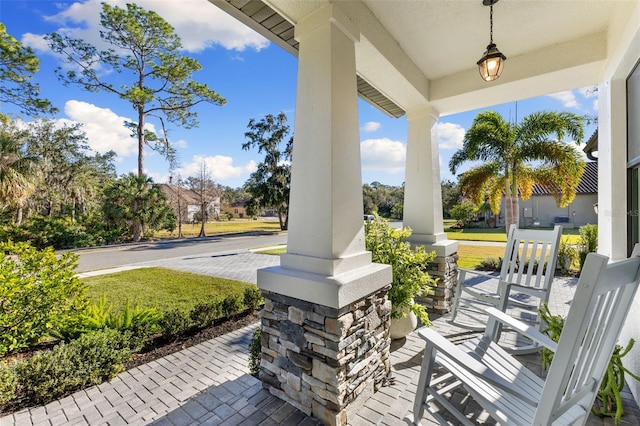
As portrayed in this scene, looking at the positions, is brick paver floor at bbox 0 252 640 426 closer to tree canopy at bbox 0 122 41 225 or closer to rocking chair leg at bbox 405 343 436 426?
rocking chair leg at bbox 405 343 436 426

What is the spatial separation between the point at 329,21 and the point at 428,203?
2.70m

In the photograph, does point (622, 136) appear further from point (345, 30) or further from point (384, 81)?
point (345, 30)

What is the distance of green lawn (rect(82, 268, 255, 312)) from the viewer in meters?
5.07

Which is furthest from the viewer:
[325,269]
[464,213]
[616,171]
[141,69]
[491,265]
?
[464,213]

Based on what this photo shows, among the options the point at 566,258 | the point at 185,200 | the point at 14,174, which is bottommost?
the point at 566,258

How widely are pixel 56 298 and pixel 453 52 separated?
515cm

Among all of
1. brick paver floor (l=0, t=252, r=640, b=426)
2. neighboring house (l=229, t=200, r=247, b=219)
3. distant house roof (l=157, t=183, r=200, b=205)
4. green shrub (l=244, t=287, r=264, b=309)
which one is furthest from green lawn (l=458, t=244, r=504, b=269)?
neighboring house (l=229, t=200, r=247, b=219)

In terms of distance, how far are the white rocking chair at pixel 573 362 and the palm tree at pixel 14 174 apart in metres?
13.5

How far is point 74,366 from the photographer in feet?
7.90

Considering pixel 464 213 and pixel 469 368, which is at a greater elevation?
pixel 464 213

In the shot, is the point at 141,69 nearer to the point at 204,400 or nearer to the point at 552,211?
the point at 204,400

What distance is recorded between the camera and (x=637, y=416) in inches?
74.0

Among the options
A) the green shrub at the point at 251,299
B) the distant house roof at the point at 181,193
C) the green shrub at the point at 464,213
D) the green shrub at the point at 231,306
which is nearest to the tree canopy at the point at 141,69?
the distant house roof at the point at 181,193

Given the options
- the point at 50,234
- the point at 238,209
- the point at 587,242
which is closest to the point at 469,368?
the point at 587,242
